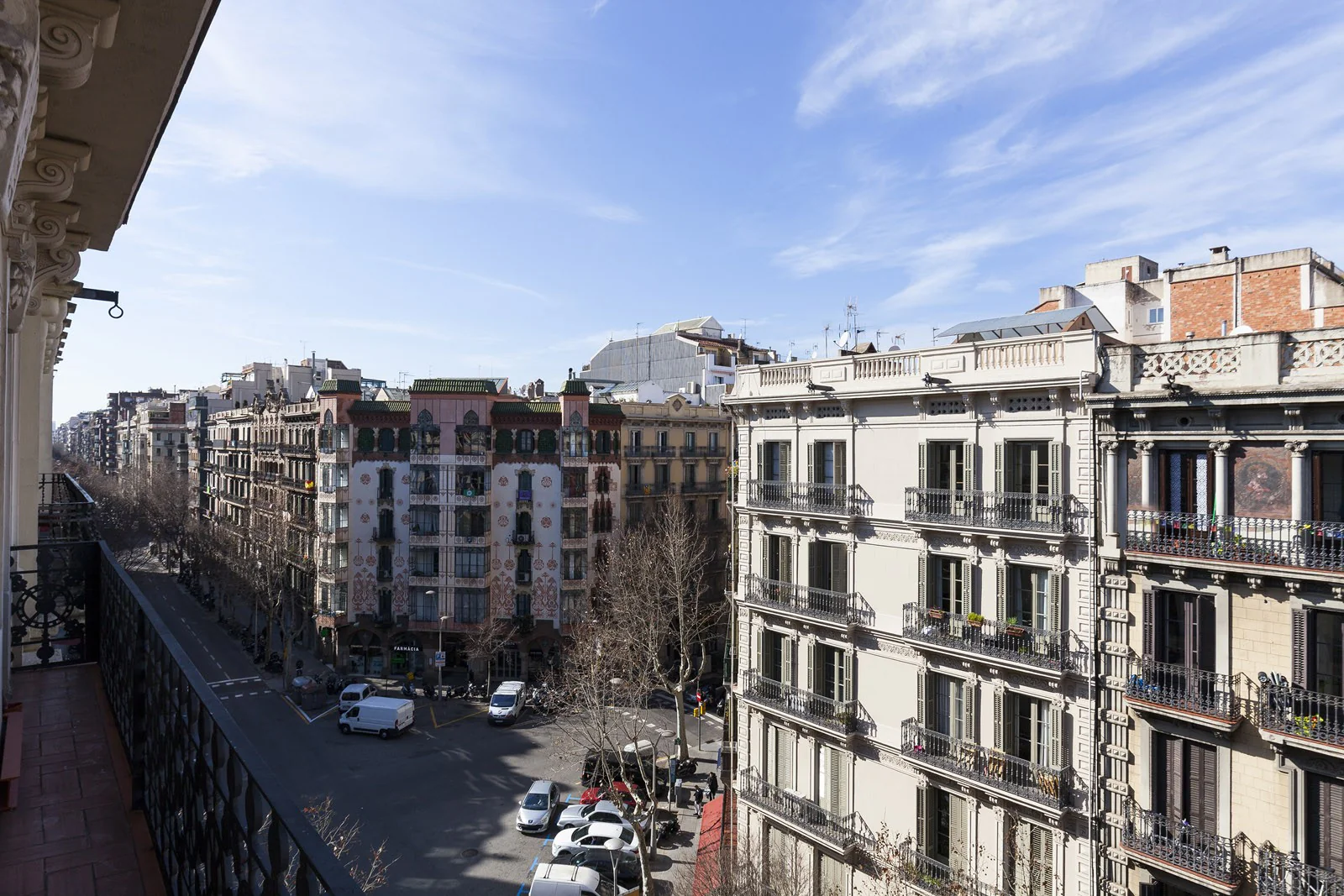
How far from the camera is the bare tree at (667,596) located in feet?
103

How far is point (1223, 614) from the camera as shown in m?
14.5

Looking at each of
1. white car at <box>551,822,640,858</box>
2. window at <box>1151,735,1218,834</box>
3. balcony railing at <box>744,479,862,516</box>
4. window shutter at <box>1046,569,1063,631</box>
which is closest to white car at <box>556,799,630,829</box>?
white car at <box>551,822,640,858</box>

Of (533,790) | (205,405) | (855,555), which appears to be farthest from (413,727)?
(205,405)

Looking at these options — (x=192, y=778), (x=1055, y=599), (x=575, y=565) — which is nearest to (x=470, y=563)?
(x=575, y=565)

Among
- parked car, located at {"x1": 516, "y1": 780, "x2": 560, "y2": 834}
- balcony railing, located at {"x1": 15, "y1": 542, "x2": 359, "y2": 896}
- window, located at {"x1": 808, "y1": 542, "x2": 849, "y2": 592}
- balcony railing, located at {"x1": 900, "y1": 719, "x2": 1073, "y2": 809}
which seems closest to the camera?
balcony railing, located at {"x1": 15, "y1": 542, "x2": 359, "y2": 896}

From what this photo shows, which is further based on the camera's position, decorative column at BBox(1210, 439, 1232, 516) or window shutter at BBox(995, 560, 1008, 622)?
window shutter at BBox(995, 560, 1008, 622)

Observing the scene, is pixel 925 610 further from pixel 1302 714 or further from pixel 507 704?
pixel 507 704

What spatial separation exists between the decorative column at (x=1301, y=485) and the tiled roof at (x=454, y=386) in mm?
37605

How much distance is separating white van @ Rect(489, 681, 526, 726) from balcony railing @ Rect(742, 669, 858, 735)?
1720 cm

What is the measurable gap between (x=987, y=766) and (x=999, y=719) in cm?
114

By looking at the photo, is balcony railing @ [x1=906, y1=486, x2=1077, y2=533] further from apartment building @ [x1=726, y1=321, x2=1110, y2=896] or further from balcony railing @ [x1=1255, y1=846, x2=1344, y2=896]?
balcony railing @ [x1=1255, y1=846, x2=1344, y2=896]

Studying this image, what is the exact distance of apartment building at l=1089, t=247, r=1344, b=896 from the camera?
13336 millimetres

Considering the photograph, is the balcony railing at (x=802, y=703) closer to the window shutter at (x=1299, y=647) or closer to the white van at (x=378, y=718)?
the window shutter at (x=1299, y=647)

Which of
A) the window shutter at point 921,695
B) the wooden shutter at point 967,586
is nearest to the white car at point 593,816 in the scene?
the window shutter at point 921,695
